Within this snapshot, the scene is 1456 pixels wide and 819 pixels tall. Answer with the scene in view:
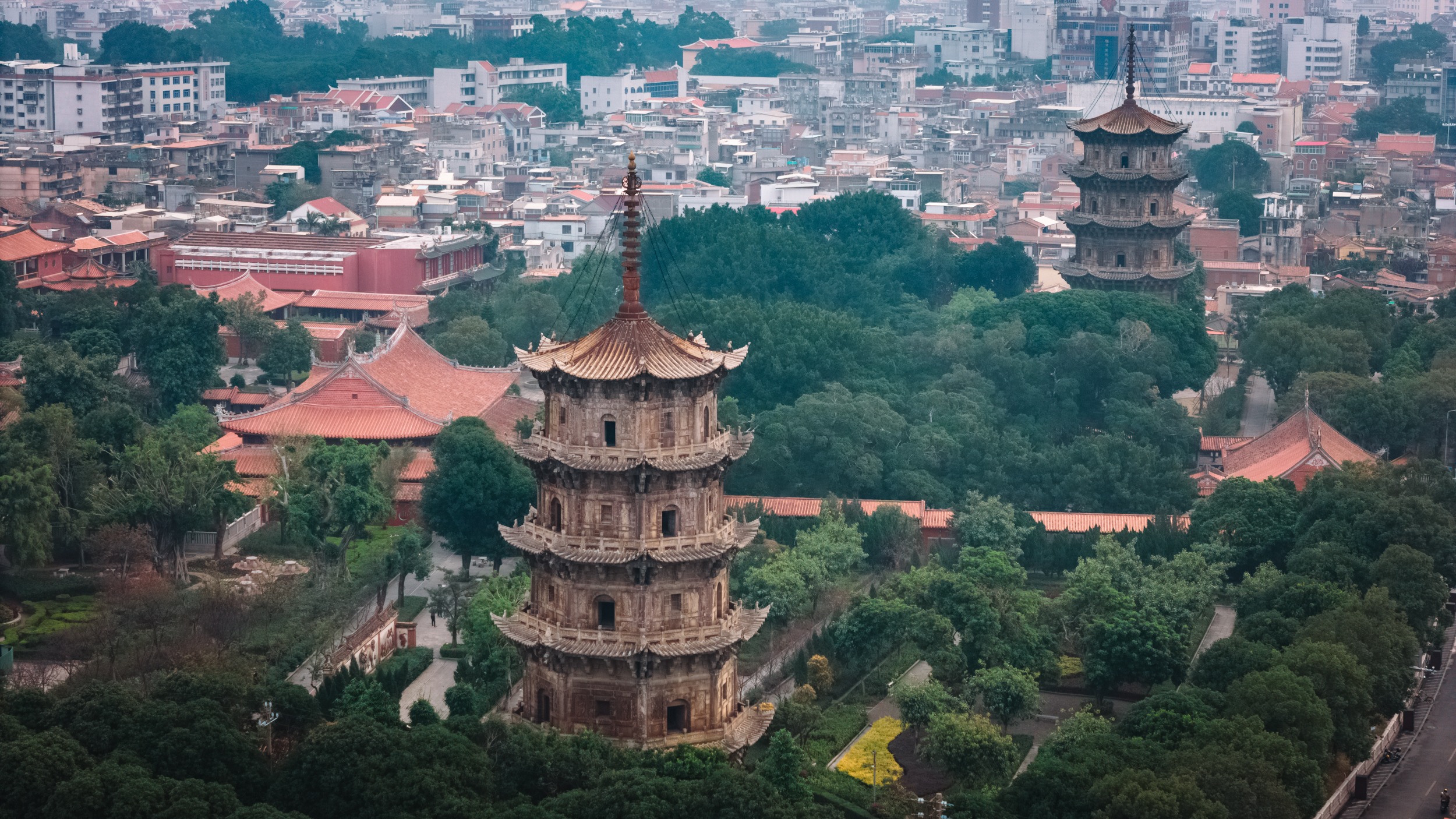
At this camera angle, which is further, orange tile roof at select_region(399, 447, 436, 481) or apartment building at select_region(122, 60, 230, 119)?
apartment building at select_region(122, 60, 230, 119)

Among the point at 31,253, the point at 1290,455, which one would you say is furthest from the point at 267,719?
the point at 31,253

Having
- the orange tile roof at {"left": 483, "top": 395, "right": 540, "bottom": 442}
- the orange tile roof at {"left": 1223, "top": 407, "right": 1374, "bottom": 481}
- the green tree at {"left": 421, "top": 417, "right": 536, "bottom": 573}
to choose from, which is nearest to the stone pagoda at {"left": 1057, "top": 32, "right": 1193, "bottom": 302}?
the orange tile roof at {"left": 1223, "top": 407, "right": 1374, "bottom": 481}

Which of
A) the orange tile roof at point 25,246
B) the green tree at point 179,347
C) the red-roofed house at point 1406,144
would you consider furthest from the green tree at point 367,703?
the red-roofed house at point 1406,144

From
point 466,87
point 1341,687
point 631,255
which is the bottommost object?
point 1341,687

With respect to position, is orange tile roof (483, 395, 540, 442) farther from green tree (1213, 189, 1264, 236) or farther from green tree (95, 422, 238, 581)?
green tree (1213, 189, 1264, 236)

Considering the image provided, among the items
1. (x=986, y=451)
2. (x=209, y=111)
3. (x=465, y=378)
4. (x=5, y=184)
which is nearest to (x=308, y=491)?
(x=465, y=378)

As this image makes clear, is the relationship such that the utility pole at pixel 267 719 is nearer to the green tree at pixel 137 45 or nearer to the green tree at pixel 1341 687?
the green tree at pixel 1341 687

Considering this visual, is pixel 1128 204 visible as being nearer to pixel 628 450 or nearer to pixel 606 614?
pixel 606 614
